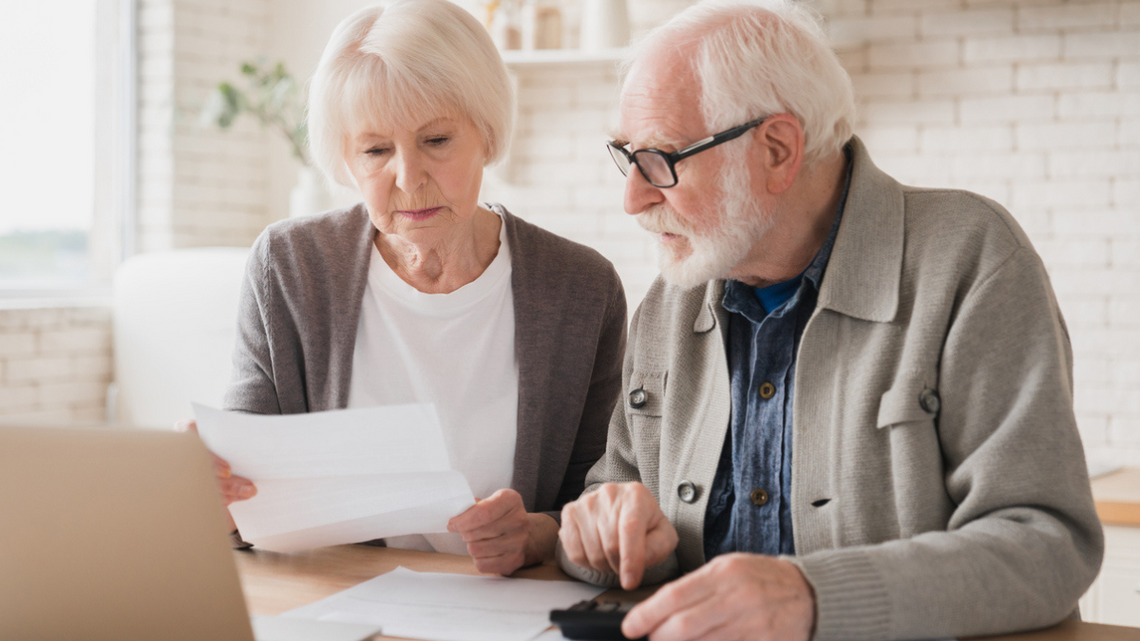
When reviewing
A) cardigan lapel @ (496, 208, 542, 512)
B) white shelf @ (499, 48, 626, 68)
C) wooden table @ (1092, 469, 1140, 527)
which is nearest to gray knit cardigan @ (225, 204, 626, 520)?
cardigan lapel @ (496, 208, 542, 512)

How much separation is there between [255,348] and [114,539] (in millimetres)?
897

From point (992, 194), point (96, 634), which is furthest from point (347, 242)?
point (992, 194)

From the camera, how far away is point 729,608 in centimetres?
91

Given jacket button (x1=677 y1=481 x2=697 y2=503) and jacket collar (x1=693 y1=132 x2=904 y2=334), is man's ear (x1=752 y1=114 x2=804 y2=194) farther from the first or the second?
jacket button (x1=677 y1=481 x2=697 y2=503)

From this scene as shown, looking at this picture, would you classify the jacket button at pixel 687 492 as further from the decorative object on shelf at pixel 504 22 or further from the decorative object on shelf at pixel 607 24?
the decorative object on shelf at pixel 504 22

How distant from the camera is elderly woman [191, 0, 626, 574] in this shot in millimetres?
1628

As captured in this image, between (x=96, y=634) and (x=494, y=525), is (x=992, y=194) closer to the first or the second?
(x=494, y=525)

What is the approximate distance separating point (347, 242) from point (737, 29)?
2.62 ft

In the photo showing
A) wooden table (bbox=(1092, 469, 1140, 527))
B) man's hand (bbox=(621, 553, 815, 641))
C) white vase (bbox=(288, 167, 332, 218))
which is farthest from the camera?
white vase (bbox=(288, 167, 332, 218))

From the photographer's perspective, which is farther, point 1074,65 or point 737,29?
point 1074,65

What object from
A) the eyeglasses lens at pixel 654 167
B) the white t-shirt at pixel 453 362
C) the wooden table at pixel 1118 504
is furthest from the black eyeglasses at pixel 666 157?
the wooden table at pixel 1118 504

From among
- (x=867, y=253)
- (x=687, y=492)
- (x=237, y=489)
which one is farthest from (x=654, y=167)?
(x=237, y=489)

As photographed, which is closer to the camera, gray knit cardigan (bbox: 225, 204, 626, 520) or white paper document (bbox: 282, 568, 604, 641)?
white paper document (bbox: 282, 568, 604, 641)

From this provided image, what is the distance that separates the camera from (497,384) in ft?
5.70
